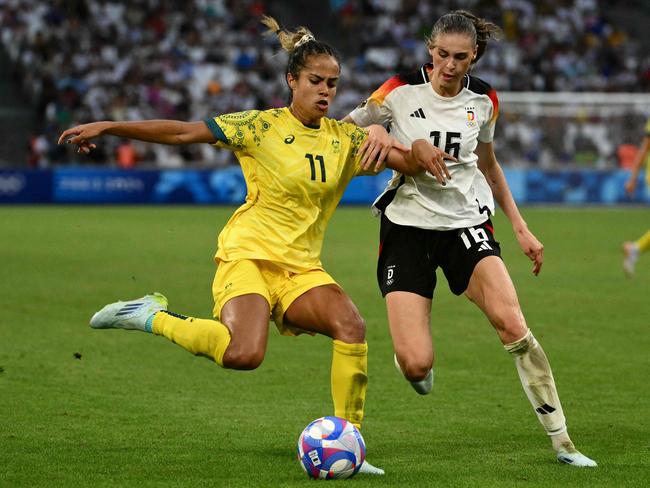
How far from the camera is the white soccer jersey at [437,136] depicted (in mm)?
6590

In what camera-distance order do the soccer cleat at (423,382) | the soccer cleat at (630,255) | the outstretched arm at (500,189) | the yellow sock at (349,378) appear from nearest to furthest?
the yellow sock at (349,378)
the soccer cleat at (423,382)
the outstretched arm at (500,189)
the soccer cleat at (630,255)

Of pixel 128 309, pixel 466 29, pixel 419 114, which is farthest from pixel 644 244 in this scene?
pixel 128 309

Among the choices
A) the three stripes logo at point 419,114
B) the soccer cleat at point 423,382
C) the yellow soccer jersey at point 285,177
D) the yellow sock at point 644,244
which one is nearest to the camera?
the yellow soccer jersey at point 285,177

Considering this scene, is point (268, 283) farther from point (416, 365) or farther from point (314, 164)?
point (416, 365)

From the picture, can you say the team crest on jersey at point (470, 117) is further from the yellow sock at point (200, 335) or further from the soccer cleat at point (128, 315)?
the soccer cleat at point (128, 315)

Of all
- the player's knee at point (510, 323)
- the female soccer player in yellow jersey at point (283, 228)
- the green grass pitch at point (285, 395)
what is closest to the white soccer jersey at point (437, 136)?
the female soccer player in yellow jersey at point (283, 228)

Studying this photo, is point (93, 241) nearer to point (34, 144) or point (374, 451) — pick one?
point (34, 144)

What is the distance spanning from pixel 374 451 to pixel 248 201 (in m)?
1.49

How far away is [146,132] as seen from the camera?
6.06m

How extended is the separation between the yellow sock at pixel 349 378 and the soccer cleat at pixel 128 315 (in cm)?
106

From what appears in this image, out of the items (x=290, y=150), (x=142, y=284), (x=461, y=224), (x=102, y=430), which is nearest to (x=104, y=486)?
(x=102, y=430)

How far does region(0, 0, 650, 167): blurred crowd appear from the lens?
30531mm

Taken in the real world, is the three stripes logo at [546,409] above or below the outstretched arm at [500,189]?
below

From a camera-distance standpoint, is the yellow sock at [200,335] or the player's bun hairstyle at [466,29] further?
the player's bun hairstyle at [466,29]
